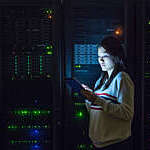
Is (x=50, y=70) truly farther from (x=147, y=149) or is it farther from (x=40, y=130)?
(x=147, y=149)

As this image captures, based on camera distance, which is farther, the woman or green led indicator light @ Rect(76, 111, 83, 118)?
green led indicator light @ Rect(76, 111, 83, 118)

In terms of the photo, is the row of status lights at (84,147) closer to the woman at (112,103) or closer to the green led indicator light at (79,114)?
the green led indicator light at (79,114)

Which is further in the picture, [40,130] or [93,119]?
[40,130]

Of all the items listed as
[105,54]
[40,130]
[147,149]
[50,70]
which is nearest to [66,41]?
[50,70]

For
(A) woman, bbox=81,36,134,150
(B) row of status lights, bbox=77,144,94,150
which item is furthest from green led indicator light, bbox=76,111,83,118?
(A) woman, bbox=81,36,134,150

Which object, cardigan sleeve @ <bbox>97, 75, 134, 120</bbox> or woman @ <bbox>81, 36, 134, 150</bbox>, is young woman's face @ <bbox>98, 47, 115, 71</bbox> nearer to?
woman @ <bbox>81, 36, 134, 150</bbox>

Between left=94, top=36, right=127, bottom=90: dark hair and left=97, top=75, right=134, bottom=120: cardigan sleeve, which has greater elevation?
left=94, top=36, right=127, bottom=90: dark hair

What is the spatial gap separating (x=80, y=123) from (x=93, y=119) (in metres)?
Answer: 0.39

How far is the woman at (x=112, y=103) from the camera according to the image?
3.57 ft

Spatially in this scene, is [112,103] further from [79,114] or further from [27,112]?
[27,112]

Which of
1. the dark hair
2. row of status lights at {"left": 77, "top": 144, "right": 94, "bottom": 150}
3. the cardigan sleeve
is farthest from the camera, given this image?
row of status lights at {"left": 77, "top": 144, "right": 94, "bottom": 150}

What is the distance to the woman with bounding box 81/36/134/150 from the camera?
109 centimetres

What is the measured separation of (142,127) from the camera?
5.03 ft

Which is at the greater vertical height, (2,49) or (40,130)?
(2,49)
